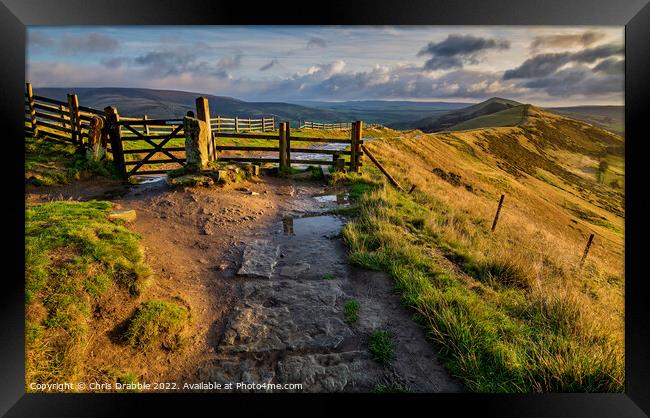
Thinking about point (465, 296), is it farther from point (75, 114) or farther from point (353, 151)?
point (75, 114)

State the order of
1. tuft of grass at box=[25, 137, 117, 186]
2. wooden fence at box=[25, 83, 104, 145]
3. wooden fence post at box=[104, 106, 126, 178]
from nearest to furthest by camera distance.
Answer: tuft of grass at box=[25, 137, 117, 186], wooden fence post at box=[104, 106, 126, 178], wooden fence at box=[25, 83, 104, 145]

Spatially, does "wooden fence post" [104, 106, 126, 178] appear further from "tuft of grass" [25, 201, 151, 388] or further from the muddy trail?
"tuft of grass" [25, 201, 151, 388]

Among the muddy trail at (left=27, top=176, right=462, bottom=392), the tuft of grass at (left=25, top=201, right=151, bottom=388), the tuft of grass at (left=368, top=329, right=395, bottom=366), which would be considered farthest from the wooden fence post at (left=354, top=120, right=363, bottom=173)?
the tuft of grass at (left=368, top=329, right=395, bottom=366)

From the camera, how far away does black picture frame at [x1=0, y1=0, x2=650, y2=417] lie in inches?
123

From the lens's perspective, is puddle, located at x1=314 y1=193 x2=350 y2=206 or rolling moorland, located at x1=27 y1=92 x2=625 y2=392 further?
puddle, located at x1=314 y1=193 x2=350 y2=206

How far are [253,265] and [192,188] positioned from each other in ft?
14.5

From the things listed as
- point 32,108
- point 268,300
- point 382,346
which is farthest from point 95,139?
point 382,346

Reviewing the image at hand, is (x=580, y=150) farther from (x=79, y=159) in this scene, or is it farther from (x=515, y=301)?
(x=79, y=159)

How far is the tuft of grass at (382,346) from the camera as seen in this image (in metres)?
3.45

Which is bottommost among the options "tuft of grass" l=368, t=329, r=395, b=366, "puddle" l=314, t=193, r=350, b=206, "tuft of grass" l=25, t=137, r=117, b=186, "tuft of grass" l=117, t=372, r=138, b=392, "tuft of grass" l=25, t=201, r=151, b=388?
"tuft of grass" l=117, t=372, r=138, b=392

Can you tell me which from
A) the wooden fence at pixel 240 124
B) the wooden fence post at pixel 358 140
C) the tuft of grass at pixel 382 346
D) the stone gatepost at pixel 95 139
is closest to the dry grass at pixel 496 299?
the tuft of grass at pixel 382 346

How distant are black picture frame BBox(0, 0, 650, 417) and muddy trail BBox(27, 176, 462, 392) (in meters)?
0.40

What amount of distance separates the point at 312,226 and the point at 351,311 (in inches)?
136

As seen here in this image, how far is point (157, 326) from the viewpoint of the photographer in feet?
12.2
